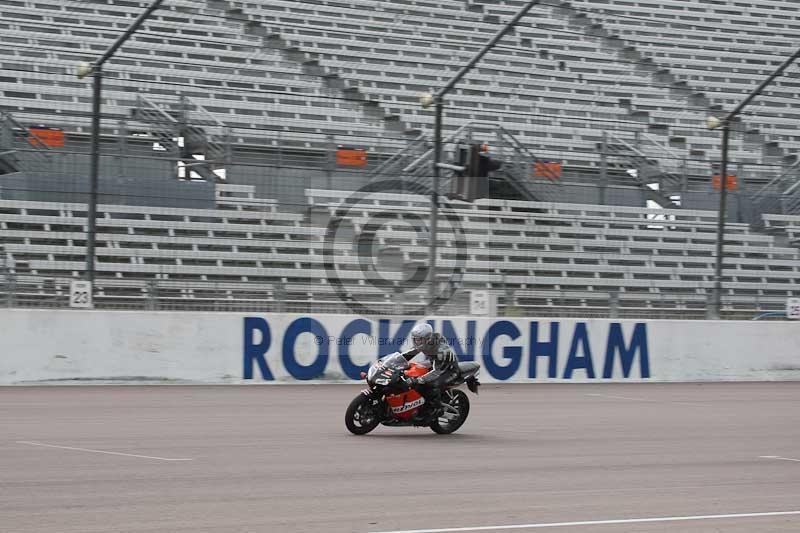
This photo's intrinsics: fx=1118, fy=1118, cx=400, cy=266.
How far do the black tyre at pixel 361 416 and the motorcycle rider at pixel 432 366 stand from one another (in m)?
0.50

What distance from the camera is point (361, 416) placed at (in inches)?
454

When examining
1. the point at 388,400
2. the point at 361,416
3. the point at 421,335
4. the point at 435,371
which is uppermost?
the point at 421,335

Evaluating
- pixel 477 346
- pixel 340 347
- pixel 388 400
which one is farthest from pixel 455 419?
pixel 477 346

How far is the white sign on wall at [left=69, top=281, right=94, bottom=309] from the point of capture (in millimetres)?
16656

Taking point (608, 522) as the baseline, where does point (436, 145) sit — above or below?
above

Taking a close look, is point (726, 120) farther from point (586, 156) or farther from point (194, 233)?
point (194, 233)

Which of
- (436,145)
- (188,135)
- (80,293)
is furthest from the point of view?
(188,135)

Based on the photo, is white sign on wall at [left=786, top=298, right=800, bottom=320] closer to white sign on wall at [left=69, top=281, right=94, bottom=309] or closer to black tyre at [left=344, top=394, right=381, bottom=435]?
black tyre at [left=344, top=394, right=381, bottom=435]

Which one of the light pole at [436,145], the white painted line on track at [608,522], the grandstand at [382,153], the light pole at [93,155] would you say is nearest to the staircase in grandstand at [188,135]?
the grandstand at [382,153]

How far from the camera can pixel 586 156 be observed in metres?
25.0

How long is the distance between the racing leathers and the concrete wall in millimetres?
6455

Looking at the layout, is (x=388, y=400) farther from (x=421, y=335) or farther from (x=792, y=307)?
(x=792, y=307)

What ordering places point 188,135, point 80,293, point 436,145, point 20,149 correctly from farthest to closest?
point 188,135
point 436,145
point 20,149
point 80,293

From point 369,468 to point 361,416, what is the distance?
2382 mm
